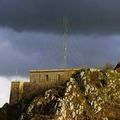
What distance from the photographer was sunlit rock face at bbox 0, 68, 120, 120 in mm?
152250

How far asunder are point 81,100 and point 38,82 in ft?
40.4

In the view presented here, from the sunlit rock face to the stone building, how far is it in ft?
10.0

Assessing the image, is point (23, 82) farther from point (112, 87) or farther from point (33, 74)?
point (112, 87)

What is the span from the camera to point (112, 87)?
156 metres

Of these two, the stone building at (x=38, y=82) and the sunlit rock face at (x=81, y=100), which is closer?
the sunlit rock face at (x=81, y=100)

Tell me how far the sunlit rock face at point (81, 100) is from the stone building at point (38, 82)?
3.06 metres

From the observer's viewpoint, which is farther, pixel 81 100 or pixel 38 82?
pixel 38 82

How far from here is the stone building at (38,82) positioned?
6344 inches

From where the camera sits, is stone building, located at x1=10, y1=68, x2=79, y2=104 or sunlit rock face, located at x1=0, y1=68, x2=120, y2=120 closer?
sunlit rock face, located at x1=0, y1=68, x2=120, y2=120

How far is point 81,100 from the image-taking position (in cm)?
15362

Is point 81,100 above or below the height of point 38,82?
below

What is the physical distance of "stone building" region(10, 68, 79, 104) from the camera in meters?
161

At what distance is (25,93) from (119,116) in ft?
65.1

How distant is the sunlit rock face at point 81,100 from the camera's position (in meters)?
152
